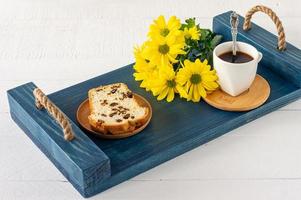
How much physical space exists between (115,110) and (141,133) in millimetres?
79

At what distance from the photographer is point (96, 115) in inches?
61.6

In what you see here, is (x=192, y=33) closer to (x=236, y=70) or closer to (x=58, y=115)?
(x=236, y=70)

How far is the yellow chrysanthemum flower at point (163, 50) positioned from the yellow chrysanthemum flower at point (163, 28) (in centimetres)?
1

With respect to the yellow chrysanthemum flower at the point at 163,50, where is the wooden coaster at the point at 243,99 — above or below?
below

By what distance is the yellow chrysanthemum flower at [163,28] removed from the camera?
1.65 meters

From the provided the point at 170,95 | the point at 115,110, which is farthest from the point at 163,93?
the point at 115,110

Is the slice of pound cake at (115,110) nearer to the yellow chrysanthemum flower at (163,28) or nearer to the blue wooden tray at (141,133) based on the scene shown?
the blue wooden tray at (141,133)

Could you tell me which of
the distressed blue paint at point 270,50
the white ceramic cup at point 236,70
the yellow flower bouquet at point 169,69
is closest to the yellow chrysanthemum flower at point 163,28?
the yellow flower bouquet at point 169,69

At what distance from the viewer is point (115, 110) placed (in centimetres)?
159

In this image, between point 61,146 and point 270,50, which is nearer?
point 61,146

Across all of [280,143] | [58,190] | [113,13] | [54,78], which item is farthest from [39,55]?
[280,143]

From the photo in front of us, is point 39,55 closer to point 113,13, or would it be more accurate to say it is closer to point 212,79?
point 113,13

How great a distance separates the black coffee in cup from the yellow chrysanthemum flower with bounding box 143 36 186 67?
0.09 metres

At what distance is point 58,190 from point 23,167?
0.11m
